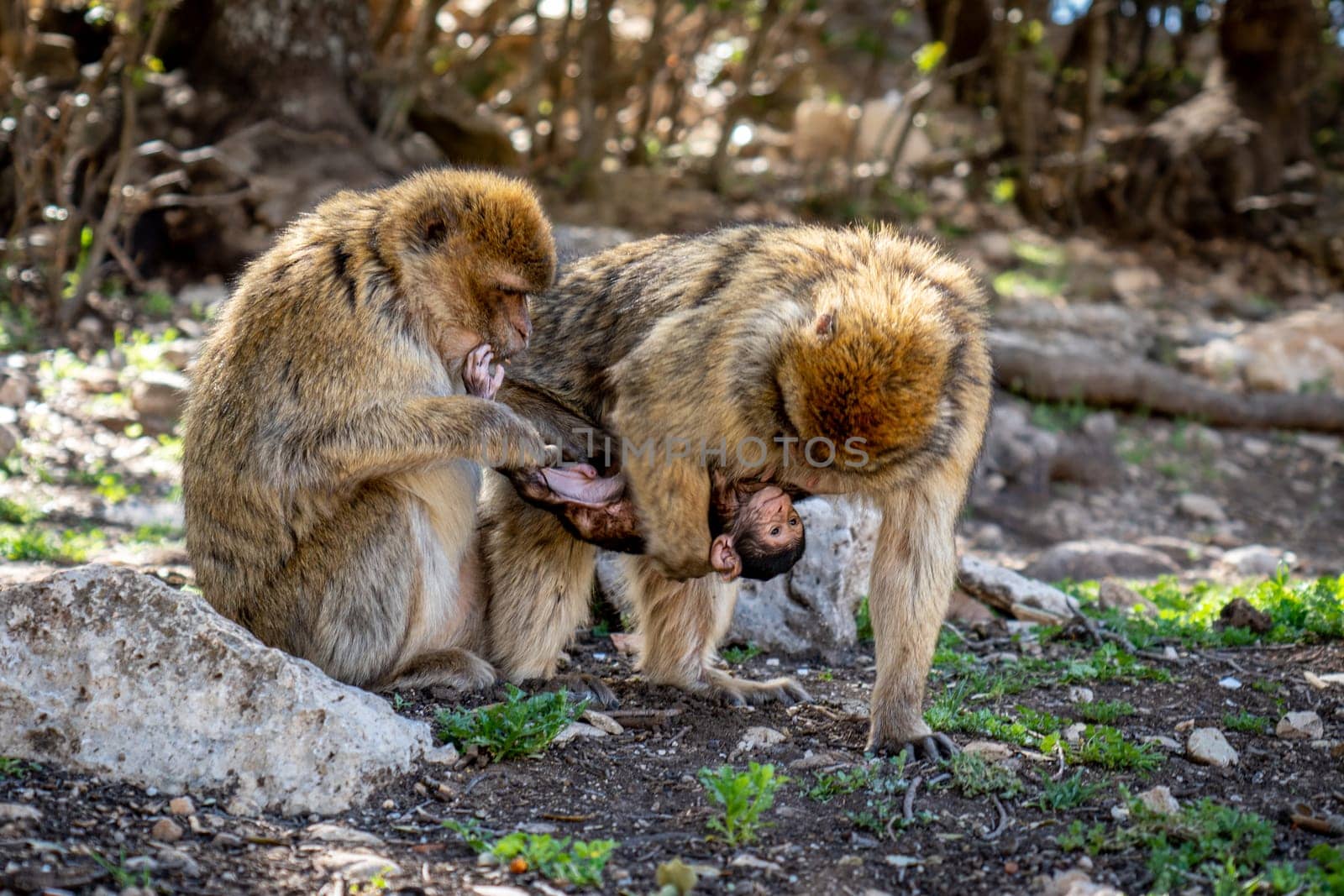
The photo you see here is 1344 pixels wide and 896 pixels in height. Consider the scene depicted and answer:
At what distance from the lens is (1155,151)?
39.5ft

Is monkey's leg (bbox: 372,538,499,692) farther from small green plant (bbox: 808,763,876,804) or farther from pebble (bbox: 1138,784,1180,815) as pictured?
pebble (bbox: 1138,784,1180,815)

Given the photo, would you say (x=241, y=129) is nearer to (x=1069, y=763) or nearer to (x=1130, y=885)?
(x=1069, y=763)

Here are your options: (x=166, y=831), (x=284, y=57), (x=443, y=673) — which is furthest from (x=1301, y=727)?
(x=284, y=57)

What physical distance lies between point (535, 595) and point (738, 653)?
Answer: 37.3 inches

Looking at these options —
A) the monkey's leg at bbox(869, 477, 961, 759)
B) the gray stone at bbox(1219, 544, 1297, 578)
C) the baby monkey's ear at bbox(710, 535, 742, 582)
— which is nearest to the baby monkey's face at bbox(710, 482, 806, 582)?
the baby monkey's ear at bbox(710, 535, 742, 582)

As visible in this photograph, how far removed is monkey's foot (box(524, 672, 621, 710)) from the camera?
3895 mm

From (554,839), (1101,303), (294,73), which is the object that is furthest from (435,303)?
(1101,303)

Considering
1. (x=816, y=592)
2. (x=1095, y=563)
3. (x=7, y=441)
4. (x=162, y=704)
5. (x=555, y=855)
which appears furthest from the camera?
(x=1095, y=563)

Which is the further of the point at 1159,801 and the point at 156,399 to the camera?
the point at 156,399

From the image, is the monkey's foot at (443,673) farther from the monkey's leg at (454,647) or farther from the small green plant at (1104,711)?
the small green plant at (1104,711)

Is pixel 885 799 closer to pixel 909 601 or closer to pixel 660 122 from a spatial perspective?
pixel 909 601

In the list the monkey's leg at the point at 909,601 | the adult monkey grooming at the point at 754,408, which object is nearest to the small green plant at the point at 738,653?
the adult monkey grooming at the point at 754,408

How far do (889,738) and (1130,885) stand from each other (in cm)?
88

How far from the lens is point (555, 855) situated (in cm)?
262
